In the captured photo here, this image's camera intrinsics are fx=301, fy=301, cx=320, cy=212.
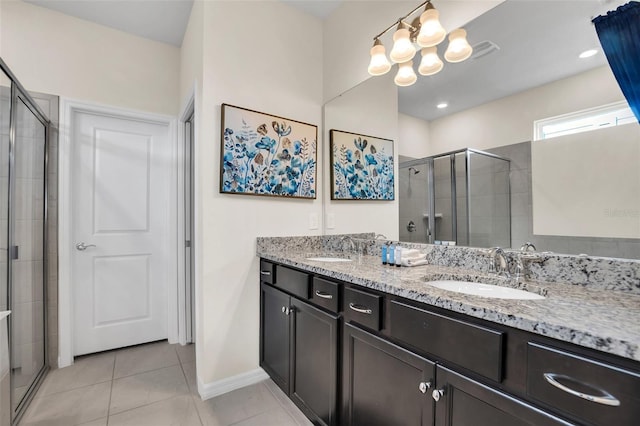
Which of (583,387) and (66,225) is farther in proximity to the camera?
(66,225)

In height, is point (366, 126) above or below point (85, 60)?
below

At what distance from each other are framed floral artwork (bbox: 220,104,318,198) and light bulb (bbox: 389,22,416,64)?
Answer: 0.89 m

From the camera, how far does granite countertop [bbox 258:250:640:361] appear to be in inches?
25.1

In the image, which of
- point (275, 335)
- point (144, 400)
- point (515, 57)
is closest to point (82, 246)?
point (144, 400)

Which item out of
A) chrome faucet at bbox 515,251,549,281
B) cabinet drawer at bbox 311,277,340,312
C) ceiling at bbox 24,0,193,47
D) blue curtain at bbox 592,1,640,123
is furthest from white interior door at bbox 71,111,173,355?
blue curtain at bbox 592,1,640,123

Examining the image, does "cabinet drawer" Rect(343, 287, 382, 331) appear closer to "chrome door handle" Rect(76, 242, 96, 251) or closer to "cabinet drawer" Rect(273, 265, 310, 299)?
"cabinet drawer" Rect(273, 265, 310, 299)

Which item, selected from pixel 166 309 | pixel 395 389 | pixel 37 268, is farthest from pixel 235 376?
pixel 37 268

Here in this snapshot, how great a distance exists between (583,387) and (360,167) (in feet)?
5.89

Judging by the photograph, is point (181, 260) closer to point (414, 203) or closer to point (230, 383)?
point (230, 383)

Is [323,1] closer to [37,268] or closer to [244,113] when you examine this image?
[244,113]

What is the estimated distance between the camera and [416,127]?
178cm

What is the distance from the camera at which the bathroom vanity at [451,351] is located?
0.64m

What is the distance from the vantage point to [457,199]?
158cm

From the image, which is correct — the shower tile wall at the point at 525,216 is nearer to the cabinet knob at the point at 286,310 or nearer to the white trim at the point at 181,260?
the cabinet knob at the point at 286,310
